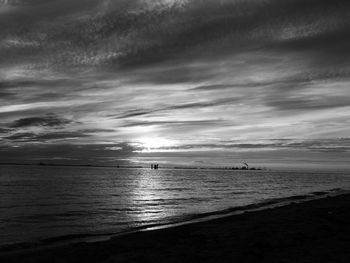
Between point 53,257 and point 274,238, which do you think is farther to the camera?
point 274,238

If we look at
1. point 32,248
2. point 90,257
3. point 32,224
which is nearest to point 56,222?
point 32,224

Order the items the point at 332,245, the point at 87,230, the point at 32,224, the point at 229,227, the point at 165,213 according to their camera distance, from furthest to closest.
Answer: the point at 165,213, the point at 32,224, the point at 87,230, the point at 229,227, the point at 332,245

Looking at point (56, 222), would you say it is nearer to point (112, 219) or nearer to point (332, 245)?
point (112, 219)

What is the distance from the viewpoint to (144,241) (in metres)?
16.4

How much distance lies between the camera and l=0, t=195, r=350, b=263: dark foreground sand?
1257 centimetres

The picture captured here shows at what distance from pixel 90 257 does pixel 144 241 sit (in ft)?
12.3

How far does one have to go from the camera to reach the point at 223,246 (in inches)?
578

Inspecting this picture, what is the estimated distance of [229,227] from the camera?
2003 cm

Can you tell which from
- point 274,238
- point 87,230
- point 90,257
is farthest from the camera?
point 87,230

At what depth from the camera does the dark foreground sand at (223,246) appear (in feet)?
41.2

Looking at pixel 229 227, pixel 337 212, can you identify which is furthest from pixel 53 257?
pixel 337 212

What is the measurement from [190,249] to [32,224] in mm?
13449

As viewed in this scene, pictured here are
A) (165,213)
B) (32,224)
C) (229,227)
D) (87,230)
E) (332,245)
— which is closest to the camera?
(332,245)

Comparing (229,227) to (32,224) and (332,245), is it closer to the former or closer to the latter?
(332,245)
